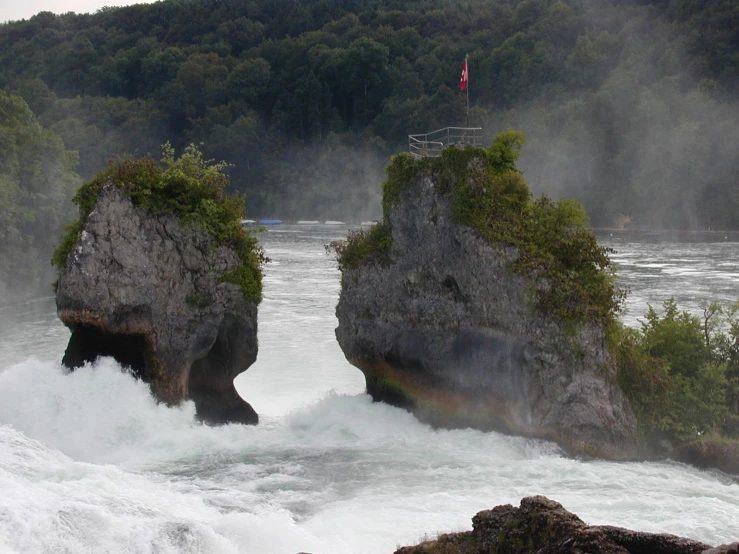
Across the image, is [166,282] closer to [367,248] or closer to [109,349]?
[109,349]

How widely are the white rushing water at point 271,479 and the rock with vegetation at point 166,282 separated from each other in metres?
0.88

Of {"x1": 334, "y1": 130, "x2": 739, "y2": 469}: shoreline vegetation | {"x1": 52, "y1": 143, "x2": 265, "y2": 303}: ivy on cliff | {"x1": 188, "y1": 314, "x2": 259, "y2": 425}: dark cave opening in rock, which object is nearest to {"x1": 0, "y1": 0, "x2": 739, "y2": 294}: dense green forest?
{"x1": 52, "y1": 143, "x2": 265, "y2": 303}: ivy on cliff

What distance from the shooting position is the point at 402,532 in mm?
16859

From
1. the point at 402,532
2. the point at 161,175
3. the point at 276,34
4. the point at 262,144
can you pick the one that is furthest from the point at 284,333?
the point at 276,34

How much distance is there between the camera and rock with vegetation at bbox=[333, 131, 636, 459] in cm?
2202

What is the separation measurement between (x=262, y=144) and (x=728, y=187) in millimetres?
63759

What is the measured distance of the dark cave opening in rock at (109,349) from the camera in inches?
911

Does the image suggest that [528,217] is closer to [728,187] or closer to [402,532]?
[402,532]

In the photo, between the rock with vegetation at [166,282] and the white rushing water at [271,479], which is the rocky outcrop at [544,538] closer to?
the white rushing water at [271,479]

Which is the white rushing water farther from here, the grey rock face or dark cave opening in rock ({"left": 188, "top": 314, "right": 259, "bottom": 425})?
dark cave opening in rock ({"left": 188, "top": 314, "right": 259, "bottom": 425})

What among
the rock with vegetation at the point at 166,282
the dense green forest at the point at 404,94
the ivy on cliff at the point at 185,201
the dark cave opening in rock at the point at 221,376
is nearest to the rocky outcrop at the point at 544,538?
the rock with vegetation at the point at 166,282

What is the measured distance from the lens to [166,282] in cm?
2353

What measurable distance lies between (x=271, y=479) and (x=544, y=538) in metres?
8.95

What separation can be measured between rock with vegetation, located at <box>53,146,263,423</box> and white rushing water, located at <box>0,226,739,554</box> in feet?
2.90
